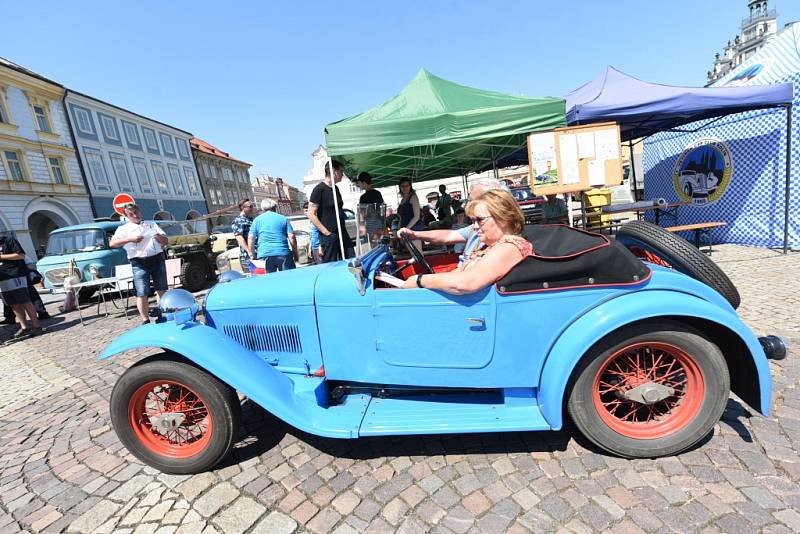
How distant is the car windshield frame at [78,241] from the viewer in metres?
8.19

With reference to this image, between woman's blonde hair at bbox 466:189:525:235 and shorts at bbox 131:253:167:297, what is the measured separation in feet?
16.5

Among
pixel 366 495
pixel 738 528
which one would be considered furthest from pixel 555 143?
pixel 366 495

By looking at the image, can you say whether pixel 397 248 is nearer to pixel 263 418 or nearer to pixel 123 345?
pixel 263 418

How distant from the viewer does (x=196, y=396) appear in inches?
84.3

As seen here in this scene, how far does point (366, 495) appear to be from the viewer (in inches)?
73.4

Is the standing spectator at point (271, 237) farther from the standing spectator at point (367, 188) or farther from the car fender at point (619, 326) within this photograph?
the car fender at point (619, 326)

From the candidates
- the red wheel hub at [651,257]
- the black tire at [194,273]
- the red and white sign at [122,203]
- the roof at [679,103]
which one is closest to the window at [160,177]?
the red and white sign at [122,203]

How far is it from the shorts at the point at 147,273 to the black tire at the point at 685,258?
5825 millimetres

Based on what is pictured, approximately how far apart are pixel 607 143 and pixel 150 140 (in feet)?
119

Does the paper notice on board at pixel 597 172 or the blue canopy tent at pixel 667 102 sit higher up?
the blue canopy tent at pixel 667 102

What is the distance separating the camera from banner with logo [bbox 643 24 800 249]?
6.09 metres

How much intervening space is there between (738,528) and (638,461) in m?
0.46

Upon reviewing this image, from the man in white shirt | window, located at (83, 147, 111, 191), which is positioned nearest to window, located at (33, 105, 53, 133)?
window, located at (83, 147, 111, 191)

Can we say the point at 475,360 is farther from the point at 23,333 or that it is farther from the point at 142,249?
the point at 23,333
